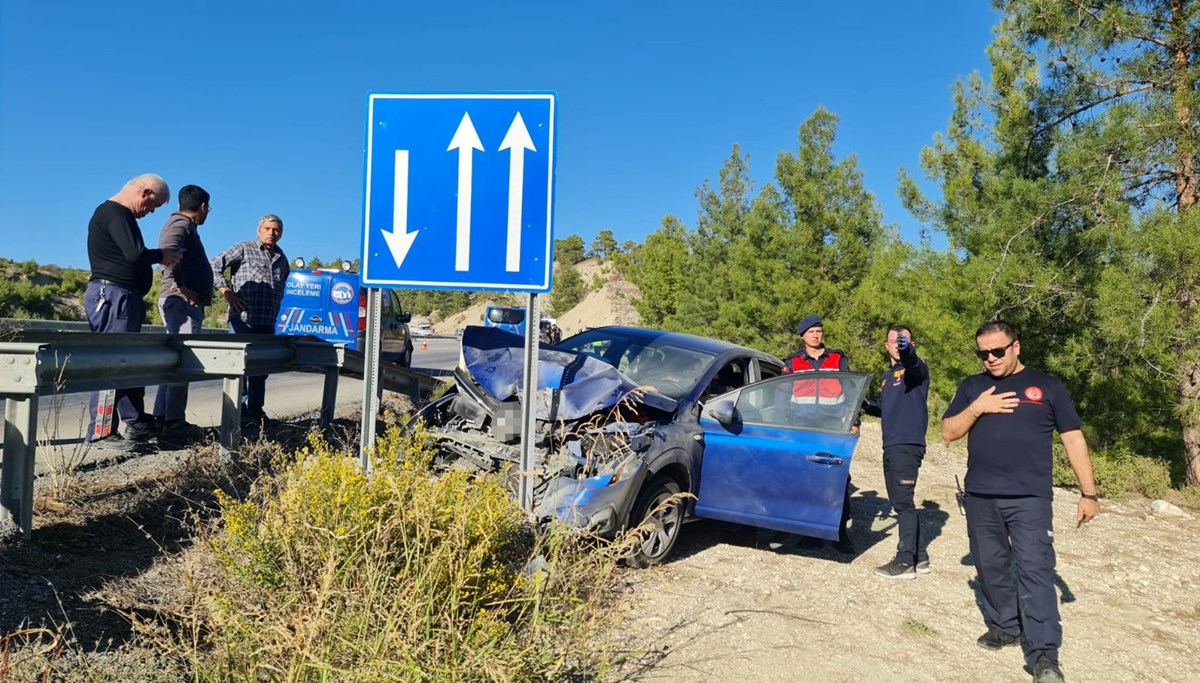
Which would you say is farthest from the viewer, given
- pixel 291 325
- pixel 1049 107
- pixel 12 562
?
pixel 291 325

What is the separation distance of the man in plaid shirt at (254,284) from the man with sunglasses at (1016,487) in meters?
5.89

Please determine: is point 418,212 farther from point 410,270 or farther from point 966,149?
point 966,149

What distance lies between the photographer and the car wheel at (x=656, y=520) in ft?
Answer: 15.7

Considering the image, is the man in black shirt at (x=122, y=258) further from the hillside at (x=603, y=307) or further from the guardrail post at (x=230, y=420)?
the hillside at (x=603, y=307)

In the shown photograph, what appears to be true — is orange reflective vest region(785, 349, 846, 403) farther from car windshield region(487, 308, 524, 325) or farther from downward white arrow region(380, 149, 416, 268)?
downward white arrow region(380, 149, 416, 268)

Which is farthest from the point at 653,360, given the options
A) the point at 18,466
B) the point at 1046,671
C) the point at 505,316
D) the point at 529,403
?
the point at 18,466

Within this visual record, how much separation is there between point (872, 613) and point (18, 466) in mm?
4647

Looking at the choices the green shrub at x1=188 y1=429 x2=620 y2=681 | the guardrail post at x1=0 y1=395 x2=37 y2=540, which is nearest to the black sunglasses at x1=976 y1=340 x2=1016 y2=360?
the green shrub at x1=188 y1=429 x2=620 y2=681

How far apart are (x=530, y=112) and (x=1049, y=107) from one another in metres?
8.92

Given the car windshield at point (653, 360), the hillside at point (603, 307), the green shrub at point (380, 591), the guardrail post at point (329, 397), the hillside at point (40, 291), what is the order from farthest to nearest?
the hillside at point (603, 307)
the hillside at point (40, 291)
the guardrail post at point (329, 397)
the car windshield at point (653, 360)
the green shrub at point (380, 591)

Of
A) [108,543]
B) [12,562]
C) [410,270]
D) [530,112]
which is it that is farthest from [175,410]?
[530,112]

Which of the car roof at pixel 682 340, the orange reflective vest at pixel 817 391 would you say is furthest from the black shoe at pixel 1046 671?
the car roof at pixel 682 340

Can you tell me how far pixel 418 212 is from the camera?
3.93 m

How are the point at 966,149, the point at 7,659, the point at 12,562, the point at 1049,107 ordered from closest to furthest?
1. the point at 7,659
2. the point at 12,562
3. the point at 1049,107
4. the point at 966,149
